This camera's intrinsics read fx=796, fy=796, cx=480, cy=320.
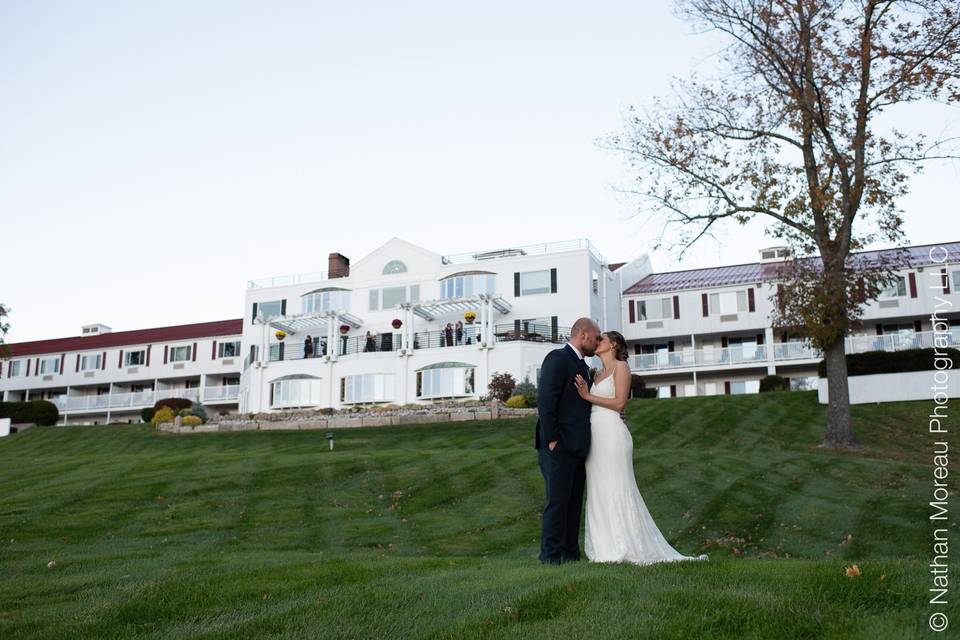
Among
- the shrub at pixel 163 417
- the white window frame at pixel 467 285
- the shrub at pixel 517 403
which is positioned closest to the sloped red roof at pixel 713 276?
the white window frame at pixel 467 285

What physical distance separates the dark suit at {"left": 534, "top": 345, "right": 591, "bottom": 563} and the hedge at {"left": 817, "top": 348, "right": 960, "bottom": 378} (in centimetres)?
2484

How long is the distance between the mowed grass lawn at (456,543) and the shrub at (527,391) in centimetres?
668

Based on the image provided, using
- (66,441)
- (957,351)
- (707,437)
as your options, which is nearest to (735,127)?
(707,437)

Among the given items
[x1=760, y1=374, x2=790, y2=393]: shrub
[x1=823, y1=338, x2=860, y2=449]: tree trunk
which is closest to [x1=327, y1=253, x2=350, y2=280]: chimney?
[x1=760, y1=374, x2=790, y2=393]: shrub

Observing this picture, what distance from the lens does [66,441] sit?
122 feet

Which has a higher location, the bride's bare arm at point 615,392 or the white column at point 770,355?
the white column at point 770,355

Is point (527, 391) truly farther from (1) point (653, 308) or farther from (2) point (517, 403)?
(1) point (653, 308)

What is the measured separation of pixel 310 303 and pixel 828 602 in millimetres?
48864

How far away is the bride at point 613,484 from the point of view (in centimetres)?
747

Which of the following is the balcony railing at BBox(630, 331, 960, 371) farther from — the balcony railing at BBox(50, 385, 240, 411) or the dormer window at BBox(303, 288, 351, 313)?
the balcony railing at BBox(50, 385, 240, 411)

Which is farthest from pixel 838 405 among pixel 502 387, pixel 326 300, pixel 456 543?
pixel 326 300

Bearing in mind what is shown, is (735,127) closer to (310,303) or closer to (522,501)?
(522,501)

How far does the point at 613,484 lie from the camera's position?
7695 mm

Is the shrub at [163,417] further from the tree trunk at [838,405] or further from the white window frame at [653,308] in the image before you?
the tree trunk at [838,405]
